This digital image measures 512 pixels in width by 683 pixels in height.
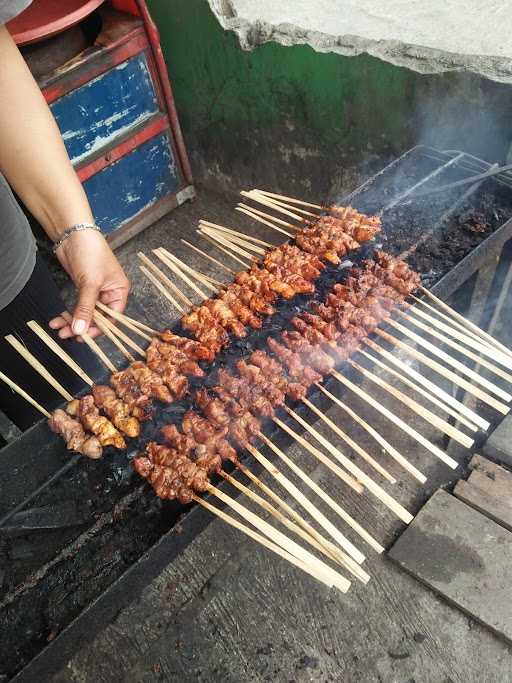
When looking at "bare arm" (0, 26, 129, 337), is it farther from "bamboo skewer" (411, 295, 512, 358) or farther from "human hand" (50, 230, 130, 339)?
"bamboo skewer" (411, 295, 512, 358)

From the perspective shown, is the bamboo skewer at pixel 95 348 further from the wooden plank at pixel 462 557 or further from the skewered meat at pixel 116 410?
the wooden plank at pixel 462 557

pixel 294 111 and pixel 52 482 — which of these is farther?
pixel 294 111

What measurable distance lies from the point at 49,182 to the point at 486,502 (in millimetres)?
3696

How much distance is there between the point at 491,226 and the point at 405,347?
1.19 meters

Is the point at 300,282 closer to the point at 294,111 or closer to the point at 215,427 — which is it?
the point at 215,427

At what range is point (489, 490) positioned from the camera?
155 inches

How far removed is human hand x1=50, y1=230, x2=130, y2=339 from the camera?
305 centimetres

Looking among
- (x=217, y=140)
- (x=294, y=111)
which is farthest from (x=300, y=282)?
(x=217, y=140)

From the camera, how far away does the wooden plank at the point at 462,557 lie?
348 cm

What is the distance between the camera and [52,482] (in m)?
2.47

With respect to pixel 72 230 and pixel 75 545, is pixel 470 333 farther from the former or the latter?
pixel 72 230

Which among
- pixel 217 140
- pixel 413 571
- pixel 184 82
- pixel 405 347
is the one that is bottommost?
pixel 413 571

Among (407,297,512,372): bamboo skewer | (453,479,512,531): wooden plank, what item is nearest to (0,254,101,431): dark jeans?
(407,297,512,372): bamboo skewer

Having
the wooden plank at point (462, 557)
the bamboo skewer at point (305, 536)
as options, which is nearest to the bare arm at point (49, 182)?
the bamboo skewer at point (305, 536)
